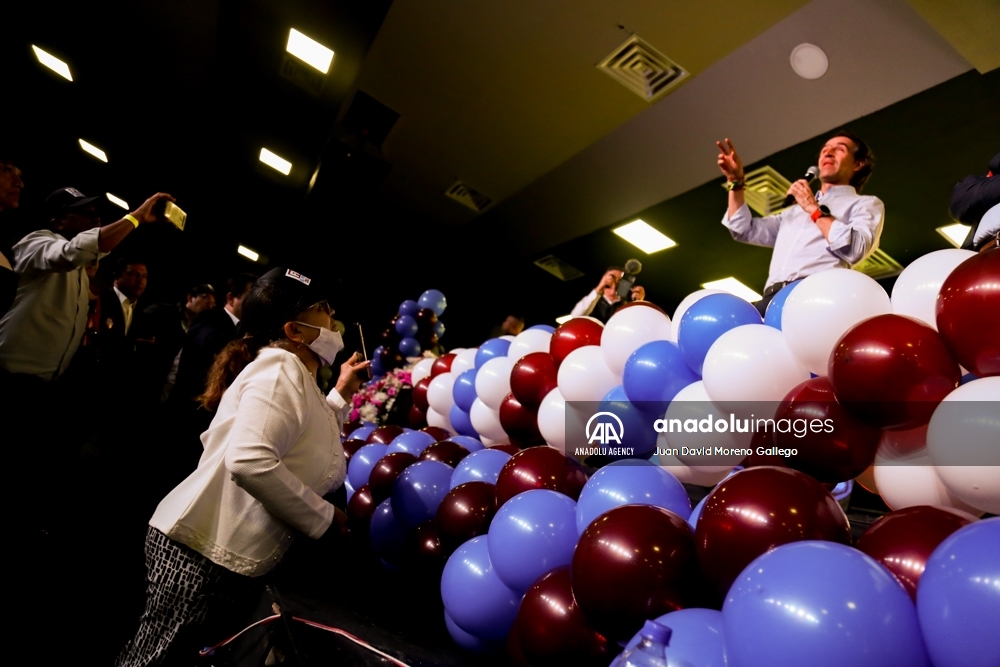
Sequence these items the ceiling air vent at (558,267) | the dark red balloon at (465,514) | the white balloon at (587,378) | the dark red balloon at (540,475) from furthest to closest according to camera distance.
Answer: the ceiling air vent at (558,267), the white balloon at (587,378), the dark red balloon at (465,514), the dark red balloon at (540,475)

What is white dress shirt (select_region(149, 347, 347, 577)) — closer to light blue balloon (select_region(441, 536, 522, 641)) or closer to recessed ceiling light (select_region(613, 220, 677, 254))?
light blue balloon (select_region(441, 536, 522, 641))

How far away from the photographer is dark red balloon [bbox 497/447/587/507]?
1507 mm

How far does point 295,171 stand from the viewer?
5.99m

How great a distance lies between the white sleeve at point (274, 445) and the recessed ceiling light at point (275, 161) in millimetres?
5177

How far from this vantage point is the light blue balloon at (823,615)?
0.64m

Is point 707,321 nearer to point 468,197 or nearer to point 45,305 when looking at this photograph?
point 45,305

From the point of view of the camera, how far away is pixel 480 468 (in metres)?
1.84

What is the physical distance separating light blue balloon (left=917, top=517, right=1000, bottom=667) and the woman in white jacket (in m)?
1.22

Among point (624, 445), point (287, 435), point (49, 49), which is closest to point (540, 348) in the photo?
point (624, 445)

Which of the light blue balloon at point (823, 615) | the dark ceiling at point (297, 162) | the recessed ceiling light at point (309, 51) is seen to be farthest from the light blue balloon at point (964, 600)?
the recessed ceiling light at point (309, 51)

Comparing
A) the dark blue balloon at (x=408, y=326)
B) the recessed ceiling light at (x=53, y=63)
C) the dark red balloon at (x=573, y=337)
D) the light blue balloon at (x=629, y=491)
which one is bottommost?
the light blue balloon at (x=629, y=491)

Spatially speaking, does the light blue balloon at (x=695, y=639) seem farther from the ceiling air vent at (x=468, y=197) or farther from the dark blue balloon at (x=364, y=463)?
the ceiling air vent at (x=468, y=197)

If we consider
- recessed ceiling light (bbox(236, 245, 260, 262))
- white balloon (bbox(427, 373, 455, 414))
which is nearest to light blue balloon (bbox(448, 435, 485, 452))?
white balloon (bbox(427, 373, 455, 414))

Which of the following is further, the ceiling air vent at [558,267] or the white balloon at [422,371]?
the ceiling air vent at [558,267]
